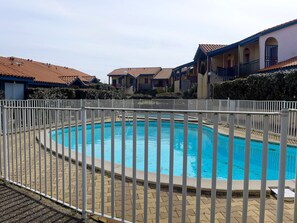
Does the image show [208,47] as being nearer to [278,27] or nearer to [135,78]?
[278,27]

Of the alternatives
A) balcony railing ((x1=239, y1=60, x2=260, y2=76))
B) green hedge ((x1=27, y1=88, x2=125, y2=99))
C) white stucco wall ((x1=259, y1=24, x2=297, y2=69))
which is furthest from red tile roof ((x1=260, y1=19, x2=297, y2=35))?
green hedge ((x1=27, y1=88, x2=125, y2=99))

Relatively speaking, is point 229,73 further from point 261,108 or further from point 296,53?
point 261,108

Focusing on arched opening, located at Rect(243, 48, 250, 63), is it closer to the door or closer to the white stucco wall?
the white stucco wall

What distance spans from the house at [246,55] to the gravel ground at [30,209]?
67.2 ft

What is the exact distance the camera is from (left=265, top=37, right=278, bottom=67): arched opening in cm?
2056

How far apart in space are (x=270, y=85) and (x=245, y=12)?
713 centimetres

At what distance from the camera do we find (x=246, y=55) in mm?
24547

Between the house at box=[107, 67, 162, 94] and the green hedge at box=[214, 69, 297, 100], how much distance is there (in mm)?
29049

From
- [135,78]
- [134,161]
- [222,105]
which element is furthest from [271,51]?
Answer: [135,78]

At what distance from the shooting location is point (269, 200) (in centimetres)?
395

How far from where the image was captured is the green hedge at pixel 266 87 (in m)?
13.2

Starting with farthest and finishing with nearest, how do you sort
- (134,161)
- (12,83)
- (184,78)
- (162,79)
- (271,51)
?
(162,79)
(184,78)
(271,51)
(12,83)
(134,161)

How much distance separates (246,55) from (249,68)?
2611mm

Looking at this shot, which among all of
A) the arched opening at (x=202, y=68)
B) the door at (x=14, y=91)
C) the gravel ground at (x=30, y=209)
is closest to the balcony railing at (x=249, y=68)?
the arched opening at (x=202, y=68)
